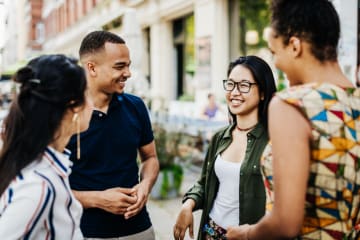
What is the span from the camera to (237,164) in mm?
2436

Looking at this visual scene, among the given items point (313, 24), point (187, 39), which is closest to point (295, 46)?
point (313, 24)

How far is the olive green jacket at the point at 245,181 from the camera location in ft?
7.75

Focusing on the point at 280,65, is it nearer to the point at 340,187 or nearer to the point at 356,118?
the point at 356,118

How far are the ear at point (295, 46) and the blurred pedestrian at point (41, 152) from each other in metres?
0.78

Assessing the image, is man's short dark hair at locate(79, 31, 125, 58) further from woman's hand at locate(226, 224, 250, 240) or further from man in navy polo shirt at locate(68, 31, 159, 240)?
woman's hand at locate(226, 224, 250, 240)

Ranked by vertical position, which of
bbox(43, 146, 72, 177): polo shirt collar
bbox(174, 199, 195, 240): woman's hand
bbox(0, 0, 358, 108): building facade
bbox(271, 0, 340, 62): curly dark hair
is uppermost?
bbox(0, 0, 358, 108): building facade

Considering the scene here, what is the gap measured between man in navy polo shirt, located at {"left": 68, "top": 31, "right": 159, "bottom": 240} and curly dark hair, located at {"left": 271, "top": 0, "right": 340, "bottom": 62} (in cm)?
128

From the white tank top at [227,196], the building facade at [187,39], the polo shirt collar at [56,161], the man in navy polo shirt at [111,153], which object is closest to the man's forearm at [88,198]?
the man in navy polo shirt at [111,153]

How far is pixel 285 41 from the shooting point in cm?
160

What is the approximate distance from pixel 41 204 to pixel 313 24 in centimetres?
105

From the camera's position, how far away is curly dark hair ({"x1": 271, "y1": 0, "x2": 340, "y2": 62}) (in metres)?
1.56

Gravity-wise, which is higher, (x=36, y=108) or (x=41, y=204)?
(x=36, y=108)

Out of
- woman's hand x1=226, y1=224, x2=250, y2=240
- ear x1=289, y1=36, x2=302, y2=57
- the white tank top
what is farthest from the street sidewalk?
ear x1=289, y1=36, x2=302, y2=57

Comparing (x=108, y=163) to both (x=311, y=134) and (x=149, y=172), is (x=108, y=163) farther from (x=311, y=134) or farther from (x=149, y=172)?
(x=311, y=134)
